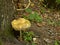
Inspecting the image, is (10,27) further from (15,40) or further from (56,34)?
(56,34)

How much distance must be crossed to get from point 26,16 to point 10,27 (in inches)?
48.7

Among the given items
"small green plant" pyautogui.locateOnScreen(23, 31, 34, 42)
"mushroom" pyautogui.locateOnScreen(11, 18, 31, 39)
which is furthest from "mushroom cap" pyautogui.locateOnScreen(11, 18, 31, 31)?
"small green plant" pyautogui.locateOnScreen(23, 31, 34, 42)

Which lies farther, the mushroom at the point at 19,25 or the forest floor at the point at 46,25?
the forest floor at the point at 46,25

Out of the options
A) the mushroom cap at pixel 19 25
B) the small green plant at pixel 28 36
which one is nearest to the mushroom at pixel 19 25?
the mushroom cap at pixel 19 25

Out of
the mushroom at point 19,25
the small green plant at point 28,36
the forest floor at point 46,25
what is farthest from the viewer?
the forest floor at point 46,25

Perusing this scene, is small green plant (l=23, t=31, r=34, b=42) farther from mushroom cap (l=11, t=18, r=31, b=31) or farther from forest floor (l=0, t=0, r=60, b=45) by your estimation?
mushroom cap (l=11, t=18, r=31, b=31)

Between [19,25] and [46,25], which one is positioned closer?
[19,25]

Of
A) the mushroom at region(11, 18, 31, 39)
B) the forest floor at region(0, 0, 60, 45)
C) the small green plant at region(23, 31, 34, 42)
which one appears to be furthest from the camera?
the forest floor at region(0, 0, 60, 45)

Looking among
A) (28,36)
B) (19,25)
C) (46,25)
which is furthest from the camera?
(46,25)

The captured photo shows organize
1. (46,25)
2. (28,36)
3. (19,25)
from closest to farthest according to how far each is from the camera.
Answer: (19,25), (28,36), (46,25)

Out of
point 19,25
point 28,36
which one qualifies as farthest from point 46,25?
point 19,25

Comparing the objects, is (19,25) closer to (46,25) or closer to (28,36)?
(28,36)

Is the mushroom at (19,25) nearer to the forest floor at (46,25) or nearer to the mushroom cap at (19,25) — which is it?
the mushroom cap at (19,25)

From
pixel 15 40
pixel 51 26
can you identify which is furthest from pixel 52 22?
pixel 15 40
